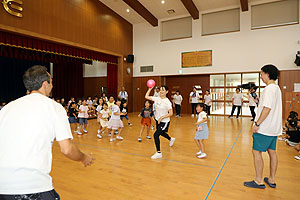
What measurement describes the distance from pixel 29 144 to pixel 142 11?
976 centimetres

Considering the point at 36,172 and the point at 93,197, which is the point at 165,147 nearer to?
the point at 93,197

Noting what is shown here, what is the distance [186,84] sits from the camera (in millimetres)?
10805

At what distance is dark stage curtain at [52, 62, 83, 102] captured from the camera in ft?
46.3

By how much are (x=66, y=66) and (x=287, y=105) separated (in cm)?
1431

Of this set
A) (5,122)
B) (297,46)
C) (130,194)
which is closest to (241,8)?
(297,46)

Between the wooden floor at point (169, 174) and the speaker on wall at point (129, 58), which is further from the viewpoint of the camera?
the speaker on wall at point (129, 58)

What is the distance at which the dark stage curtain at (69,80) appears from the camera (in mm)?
14109

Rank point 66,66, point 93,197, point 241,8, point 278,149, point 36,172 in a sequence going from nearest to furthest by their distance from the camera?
point 36,172, point 93,197, point 278,149, point 241,8, point 66,66

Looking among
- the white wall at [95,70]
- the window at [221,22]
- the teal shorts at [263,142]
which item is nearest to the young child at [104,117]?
the teal shorts at [263,142]

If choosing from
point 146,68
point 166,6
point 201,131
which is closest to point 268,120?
point 201,131

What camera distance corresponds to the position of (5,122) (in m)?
1.08

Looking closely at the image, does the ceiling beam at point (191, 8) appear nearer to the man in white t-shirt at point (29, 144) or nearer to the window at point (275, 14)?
the window at point (275, 14)

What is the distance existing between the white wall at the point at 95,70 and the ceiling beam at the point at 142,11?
4.98 metres

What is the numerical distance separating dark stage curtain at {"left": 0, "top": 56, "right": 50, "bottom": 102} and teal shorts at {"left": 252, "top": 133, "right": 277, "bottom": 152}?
13076 mm
